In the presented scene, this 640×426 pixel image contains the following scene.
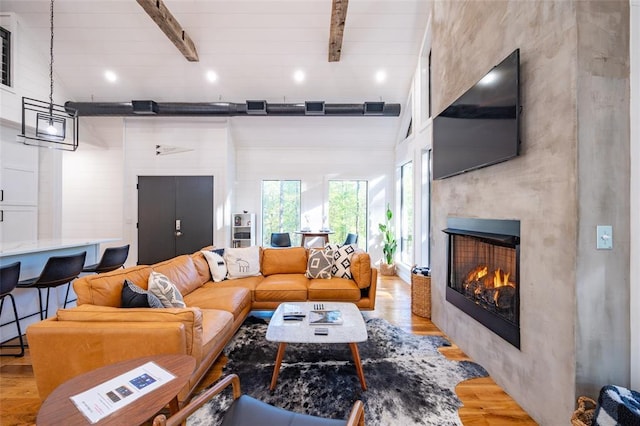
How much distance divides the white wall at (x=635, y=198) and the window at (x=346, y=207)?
513 cm

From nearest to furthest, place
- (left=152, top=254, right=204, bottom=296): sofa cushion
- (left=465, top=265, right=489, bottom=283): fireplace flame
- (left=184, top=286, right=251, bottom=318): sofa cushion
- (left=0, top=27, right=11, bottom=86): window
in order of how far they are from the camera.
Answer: (left=465, top=265, right=489, bottom=283): fireplace flame, (left=184, top=286, right=251, bottom=318): sofa cushion, (left=152, top=254, right=204, bottom=296): sofa cushion, (left=0, top=27, right=11, bottom=86): window

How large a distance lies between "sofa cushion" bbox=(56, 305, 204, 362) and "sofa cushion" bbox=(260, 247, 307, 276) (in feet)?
6.57

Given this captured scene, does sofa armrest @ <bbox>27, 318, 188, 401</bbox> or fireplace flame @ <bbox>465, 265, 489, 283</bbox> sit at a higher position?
fireplace flame @ <bbox>465, 265, 489, 283</bbox>

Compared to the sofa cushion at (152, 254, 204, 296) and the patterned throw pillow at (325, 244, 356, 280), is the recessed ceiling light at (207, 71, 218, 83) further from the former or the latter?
the patterned throw pillow at (325, 244, 356, 280)

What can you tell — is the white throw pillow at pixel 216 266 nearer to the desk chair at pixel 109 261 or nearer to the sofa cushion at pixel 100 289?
the desk chair at pixel 109 261

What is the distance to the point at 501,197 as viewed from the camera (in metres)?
2.03

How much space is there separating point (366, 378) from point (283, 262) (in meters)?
1.92

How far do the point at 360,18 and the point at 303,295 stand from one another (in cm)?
399

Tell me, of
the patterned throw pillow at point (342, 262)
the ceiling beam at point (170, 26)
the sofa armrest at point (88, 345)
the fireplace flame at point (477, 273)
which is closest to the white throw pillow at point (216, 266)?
the patterned throw pillow at point (342, 262)

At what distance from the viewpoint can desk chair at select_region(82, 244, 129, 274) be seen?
10.9 ft

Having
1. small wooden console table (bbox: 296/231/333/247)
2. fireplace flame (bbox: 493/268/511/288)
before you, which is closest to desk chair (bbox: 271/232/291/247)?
small wooden console table (bbox: 296/231/333/247)

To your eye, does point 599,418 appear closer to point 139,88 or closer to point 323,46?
point 323,46

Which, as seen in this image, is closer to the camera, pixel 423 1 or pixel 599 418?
pixel 599 418

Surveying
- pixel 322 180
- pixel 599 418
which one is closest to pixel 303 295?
pixel 599 418
